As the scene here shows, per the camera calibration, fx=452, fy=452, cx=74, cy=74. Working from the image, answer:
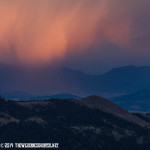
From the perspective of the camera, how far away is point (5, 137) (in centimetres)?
19850

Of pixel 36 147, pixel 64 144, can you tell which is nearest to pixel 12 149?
pixel 36 147

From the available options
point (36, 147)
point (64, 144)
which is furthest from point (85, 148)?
point (36, 147)

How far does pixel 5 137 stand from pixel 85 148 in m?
35.5

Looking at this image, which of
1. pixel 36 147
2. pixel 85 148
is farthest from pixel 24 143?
pixel 85 148

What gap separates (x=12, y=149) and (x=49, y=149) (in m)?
16.6

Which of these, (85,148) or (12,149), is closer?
(12,149)

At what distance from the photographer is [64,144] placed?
199000 millimetres

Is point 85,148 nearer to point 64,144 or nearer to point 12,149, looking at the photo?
point 64,144

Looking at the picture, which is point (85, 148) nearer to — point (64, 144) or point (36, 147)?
point (64, 144)

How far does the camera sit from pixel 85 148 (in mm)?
199875

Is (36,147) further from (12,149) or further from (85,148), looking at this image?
(85,148)

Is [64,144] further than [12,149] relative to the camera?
Yes

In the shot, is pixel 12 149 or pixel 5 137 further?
pixel 5 137

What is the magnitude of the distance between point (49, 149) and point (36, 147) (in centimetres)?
585
